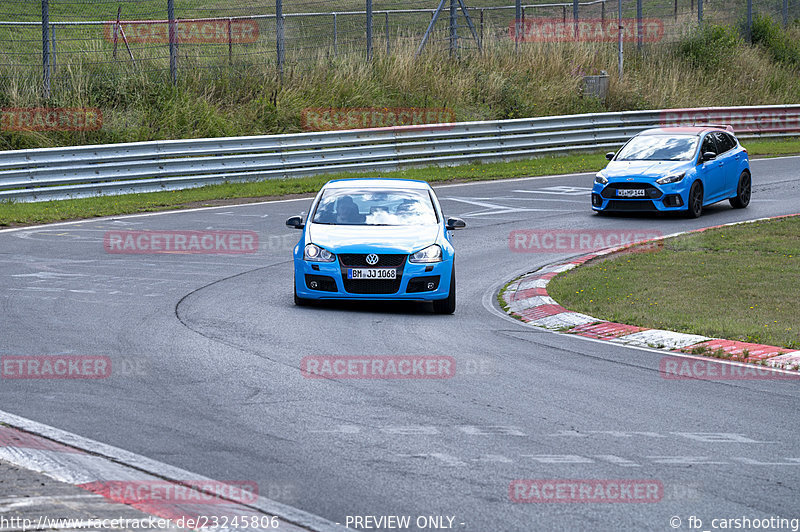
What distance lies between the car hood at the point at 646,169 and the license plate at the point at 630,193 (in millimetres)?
267

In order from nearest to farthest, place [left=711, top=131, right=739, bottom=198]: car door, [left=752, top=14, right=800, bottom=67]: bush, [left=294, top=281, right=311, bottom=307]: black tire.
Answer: [left=294, top=281, right=311, bottom=307]: black tire, [left=711, top=131, right=739, bottom=198]: car door, [left=752, top=14, right=800, bottom=67]: bush

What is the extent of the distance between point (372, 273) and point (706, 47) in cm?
3173

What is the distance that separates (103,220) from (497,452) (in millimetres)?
13887

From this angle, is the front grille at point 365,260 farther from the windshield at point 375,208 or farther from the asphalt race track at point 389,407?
the windshield at point 375,208

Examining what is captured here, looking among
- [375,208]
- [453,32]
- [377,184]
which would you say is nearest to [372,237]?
[375,208]

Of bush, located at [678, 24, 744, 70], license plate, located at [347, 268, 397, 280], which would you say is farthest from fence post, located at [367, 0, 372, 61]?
license plate, located at [347, 268, 397, 280]

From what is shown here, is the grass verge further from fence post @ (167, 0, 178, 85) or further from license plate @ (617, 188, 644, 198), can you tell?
license plate @ (617, 188, 644, 198)

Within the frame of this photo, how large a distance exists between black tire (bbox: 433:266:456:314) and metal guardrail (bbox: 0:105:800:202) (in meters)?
11.5

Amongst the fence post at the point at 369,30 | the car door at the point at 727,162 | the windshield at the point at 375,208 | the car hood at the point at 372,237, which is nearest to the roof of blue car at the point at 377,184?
the windshield at the point at 375,208

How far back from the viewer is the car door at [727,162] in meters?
20.9

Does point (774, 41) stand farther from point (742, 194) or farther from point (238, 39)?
point (742, 194)

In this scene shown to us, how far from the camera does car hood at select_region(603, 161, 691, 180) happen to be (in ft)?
65.2

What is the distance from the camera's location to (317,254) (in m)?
12.2

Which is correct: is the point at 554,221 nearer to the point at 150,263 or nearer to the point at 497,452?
the point at 150,263
